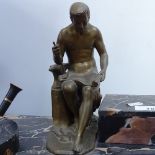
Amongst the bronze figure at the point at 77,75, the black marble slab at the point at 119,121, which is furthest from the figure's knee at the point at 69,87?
the black marble slab at the point at 119,121

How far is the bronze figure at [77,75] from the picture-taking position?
1.10 meters

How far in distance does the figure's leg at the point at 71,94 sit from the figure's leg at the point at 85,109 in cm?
3

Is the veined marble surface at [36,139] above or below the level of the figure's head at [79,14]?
below

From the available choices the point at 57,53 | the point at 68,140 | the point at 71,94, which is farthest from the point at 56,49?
the point at 68,140

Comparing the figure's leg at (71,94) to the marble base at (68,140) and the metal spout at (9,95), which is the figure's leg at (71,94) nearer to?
the marble base at (68,140)

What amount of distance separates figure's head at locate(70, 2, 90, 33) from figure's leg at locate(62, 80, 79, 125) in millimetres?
150

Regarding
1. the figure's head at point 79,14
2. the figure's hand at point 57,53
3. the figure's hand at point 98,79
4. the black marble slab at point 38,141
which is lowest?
the black marble slab at point 38,141

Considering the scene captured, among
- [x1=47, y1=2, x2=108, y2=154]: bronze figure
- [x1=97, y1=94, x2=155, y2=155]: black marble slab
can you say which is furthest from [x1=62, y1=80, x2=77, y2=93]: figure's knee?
[x1=97, y1=94, x2=155, y2=155]: black marble slab

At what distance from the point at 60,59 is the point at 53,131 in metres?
0.20

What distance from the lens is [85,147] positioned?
109cm

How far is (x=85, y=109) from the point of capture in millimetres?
1102

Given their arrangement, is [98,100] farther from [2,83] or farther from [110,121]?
[2,83]

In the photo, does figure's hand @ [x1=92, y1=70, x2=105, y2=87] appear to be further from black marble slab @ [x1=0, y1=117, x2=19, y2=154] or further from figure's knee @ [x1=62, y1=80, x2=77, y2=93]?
black marble slab @ [x1=0, y1=117, x2=19, y2=154]

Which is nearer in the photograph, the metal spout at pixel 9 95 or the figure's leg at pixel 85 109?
the figure's leg at pixel 85 109
